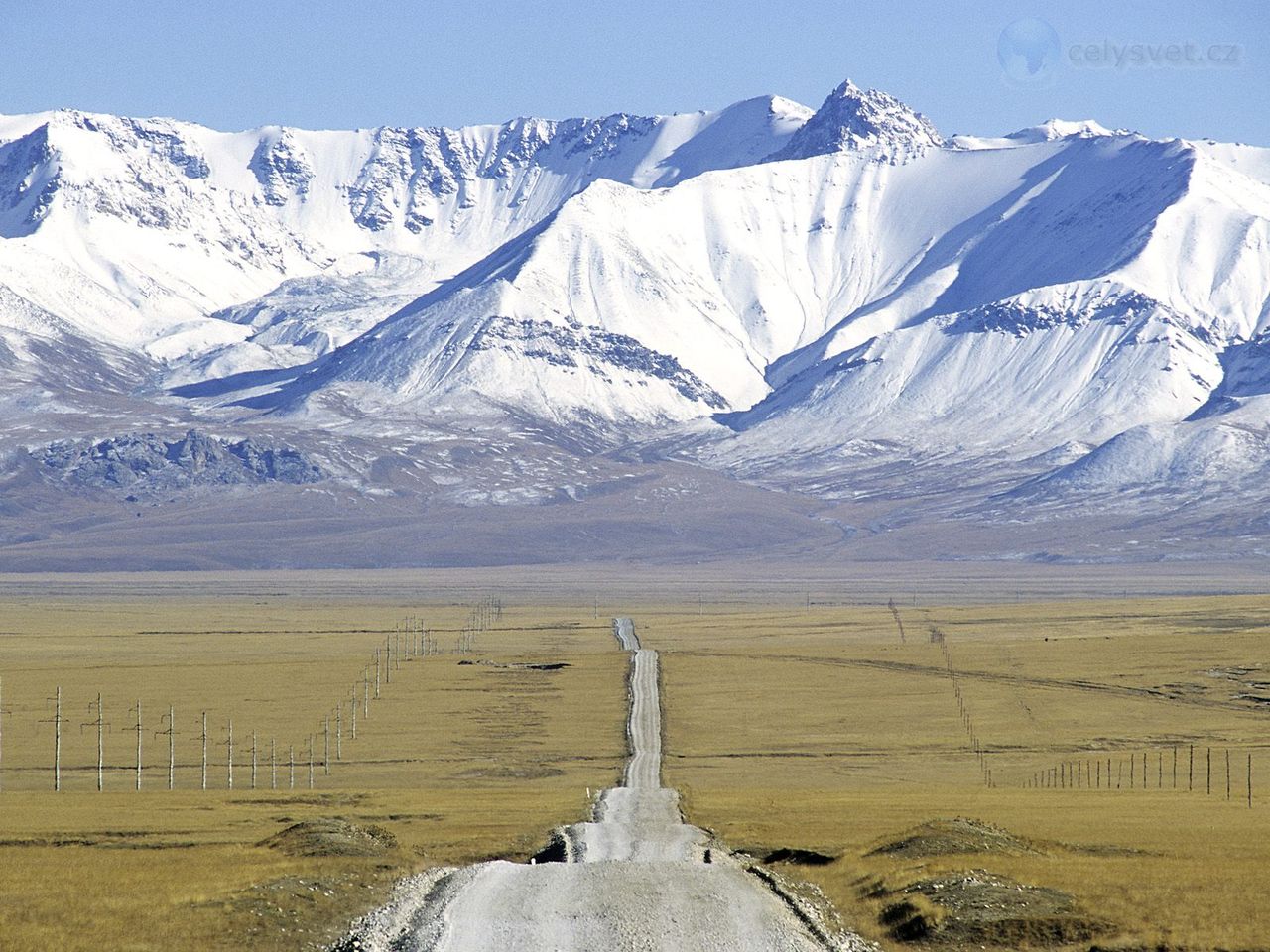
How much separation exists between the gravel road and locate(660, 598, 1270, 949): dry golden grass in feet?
8.99

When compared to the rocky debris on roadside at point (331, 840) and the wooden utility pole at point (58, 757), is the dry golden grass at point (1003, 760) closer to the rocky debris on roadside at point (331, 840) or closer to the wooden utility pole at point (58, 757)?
the rocky debris on roadside at point (331, 840)

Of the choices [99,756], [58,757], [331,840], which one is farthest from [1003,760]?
[331,840]

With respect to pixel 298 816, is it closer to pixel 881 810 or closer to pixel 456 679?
pixel 881 810

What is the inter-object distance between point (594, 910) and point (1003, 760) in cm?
7506

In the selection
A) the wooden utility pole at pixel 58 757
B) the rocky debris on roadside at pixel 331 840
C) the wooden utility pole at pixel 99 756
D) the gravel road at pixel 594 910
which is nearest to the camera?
the gravel road at pixel 594 910

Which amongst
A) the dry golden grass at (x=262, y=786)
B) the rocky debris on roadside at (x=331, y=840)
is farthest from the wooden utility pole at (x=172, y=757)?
the rocky debris on roadside at (x=331, y=840)

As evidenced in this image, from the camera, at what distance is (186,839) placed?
63.1 metres

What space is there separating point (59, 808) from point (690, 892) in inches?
1496

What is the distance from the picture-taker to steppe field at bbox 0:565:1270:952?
43719 mm

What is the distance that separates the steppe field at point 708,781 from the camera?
143ft

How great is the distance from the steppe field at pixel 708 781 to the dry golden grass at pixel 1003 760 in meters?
0.27

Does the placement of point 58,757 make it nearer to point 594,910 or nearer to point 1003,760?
point 594,910

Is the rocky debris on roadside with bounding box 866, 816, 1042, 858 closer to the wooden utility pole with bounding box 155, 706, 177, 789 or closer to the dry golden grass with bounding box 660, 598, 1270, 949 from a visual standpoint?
the dry golden grass with bounding box 660, 598, 1270, 949

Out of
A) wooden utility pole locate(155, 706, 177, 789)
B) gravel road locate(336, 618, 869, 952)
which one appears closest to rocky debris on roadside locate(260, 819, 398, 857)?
gravel road locate(336, 618, 869, 952)
